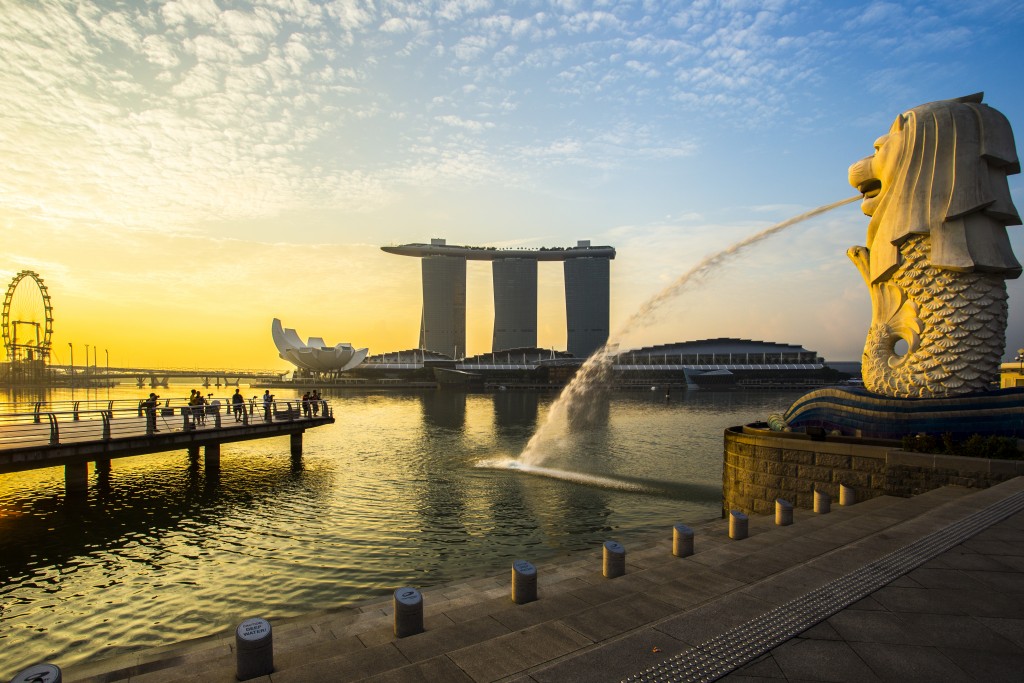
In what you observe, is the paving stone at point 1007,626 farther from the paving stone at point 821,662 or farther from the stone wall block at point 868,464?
the stone wall block at point 868,464

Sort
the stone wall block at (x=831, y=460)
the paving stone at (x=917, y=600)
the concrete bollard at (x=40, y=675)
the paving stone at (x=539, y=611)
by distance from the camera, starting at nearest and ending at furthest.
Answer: the concrete bollard at (x=40, y=675) < the paving stone at (x=917, y=600) < the paving stone at (x=539, y=611) < the stone wall block at (x=831, y=460)

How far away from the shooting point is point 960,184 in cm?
1794

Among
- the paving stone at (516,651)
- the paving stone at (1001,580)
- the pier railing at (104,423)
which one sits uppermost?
the pier railing at (104,423)

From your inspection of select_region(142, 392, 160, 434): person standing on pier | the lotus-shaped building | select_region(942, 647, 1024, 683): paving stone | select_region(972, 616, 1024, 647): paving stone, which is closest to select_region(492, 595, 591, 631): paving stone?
select_region(942, 647, 1024, 683): paving stone

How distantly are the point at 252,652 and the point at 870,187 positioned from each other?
2420 cm

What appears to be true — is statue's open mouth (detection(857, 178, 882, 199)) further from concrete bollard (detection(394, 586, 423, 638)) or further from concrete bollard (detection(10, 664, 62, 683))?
concrete bollard (detection(10, 664, 62, 683))

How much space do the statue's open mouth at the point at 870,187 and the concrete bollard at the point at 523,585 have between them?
19727 millimetres

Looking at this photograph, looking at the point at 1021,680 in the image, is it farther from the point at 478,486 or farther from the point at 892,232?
the point at 478,486

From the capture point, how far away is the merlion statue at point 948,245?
1775 cm

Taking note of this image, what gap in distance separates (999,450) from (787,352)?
17258 cm

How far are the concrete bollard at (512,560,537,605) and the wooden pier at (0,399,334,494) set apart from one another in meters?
19.9

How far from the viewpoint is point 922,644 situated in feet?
21.4

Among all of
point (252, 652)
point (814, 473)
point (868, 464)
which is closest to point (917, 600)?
point (252, 652)

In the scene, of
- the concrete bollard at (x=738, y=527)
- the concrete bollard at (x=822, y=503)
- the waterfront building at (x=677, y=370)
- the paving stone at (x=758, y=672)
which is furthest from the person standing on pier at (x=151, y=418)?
the waterfront building at (x=677, y=370)
